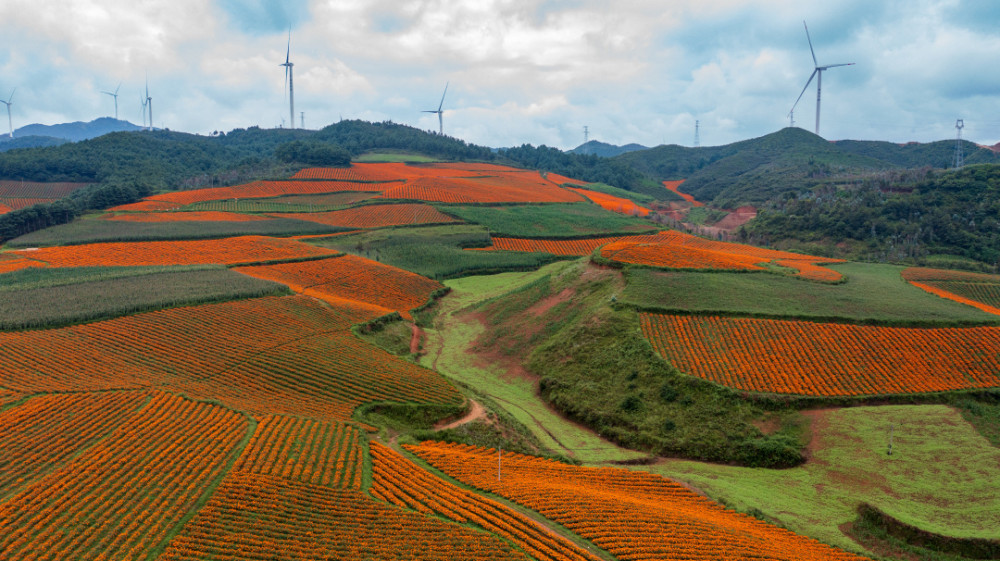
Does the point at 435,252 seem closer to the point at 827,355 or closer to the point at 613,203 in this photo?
the point at 827,355

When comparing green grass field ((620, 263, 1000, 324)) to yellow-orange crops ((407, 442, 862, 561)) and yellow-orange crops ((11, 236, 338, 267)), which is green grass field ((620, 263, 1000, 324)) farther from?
yellow-orange crops ((11, 236, 338, 267))

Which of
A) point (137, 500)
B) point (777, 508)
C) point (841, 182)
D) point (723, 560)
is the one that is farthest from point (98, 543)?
point (841, 182)

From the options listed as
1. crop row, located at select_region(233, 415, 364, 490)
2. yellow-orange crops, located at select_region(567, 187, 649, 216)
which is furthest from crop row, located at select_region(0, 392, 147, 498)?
yellow-orange crops, located at select_region(567, 187, 649, 216)

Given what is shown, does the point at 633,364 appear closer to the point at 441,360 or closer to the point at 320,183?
the point at 441,360

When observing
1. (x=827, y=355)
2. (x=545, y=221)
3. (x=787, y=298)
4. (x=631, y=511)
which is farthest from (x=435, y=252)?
(x=631, y=511)

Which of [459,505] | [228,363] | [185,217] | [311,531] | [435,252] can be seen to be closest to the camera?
[311,531]
